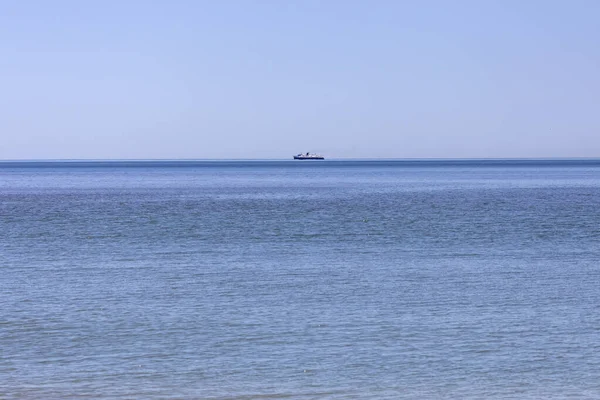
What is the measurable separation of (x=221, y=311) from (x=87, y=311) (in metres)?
2.77

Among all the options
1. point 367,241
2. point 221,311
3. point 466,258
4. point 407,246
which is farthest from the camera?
point 367,241

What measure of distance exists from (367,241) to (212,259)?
7.88 meters

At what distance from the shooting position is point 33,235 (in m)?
39.0

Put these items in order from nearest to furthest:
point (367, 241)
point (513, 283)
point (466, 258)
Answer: point (513, 283)
point (466, 258)
point (367, 241)

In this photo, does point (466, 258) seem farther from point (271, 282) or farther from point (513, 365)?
point (513, 365)

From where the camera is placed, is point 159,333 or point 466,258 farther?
point 466,258

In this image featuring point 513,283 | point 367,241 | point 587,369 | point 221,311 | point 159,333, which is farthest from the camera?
point 367,241

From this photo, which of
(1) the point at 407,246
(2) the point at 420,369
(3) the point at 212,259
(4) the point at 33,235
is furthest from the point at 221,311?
(4) the point at 33,235

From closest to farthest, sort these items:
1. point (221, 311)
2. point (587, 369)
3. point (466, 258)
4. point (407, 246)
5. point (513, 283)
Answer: point (587, 369) < point (221, 311) < point (513, 283) < point (466, 258) < point (407, 246)

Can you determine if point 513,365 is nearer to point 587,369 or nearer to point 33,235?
point 587,369

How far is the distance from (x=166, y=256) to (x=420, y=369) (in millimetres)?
16973

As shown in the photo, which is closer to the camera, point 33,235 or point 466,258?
point 466,258

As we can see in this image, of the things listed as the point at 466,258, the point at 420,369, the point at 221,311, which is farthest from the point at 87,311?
the point at 466,258

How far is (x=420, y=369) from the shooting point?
1438 centimetres
